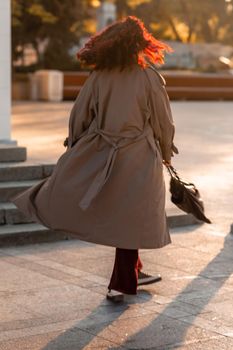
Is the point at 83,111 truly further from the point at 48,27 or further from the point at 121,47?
the point at 48,27

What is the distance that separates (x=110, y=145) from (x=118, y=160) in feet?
0.39

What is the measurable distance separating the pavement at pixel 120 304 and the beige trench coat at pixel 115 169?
0.48 meters

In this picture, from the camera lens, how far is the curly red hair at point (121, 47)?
621 cm

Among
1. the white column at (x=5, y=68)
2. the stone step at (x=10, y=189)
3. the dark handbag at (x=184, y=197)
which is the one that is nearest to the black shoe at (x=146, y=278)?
the dark handbag at (x=184, y=197)

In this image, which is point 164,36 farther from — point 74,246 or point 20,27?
point 74,246

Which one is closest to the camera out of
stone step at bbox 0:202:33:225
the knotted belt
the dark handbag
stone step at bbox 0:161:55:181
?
the knotted belt

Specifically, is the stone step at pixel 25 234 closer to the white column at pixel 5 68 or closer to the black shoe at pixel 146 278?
the black shoe at pixel 146 278

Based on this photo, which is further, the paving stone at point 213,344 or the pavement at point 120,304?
the pavement at point 120,304

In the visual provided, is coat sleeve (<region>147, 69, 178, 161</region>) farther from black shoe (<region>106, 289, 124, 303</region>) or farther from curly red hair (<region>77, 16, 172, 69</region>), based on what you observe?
black shoe (<region>106, 289, 124, 303</region>)

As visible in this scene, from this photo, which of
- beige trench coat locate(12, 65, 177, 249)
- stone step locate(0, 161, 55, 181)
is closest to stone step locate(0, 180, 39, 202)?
stone step locate(0, 161, 55, 181)

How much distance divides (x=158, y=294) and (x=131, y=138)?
3.83ft

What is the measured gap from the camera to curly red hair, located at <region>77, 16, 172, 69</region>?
621 centimetres

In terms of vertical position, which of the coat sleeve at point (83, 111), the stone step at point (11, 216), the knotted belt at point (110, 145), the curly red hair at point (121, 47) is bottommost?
the stone step at point (11, 216)

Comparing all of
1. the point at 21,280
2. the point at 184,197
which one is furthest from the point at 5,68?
the point at 184,197
